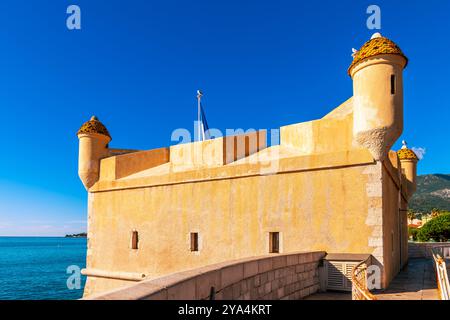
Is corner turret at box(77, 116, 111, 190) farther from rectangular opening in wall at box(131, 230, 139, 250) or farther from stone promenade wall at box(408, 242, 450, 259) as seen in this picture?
stone promenade wall at box(408, 242, 450, 259)

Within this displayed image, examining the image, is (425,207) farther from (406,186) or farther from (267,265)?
(267,265)

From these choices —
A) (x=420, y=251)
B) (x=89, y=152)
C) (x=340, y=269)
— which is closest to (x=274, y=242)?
(x=340, y=269)

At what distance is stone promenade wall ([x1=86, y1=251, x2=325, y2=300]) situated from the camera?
3832 millimetres

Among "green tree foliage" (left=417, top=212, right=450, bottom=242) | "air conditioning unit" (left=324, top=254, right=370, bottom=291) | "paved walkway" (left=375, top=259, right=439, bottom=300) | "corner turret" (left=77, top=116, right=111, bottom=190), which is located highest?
"corner turret" (left=77, top=116, right=111, bottom=190)

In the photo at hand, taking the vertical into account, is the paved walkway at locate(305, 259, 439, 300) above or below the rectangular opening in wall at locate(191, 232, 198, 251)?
below

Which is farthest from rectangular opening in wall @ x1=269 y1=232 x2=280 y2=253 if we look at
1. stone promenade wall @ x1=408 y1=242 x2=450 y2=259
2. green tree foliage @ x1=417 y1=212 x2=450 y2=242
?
green tree foliage @ x1=417 y1=212 x2=450 y2=242

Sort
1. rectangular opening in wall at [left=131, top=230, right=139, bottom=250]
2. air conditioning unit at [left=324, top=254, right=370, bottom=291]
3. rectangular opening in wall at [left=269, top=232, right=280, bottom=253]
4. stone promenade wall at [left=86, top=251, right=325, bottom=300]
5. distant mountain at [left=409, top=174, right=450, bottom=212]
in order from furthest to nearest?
distant mountain at [left=409, top=174, right=450, bottom=212], rectangular opening in wall at [left=131, top=230, right=139, bottom=250], rectangular opening in wall at [left=269, top=232, right=280, bottom=253], air conditioning unit at [left=324, top=254, right=370, bottom=291], stone promenade wall at [left=86, top=251, right=325, bottom=300]

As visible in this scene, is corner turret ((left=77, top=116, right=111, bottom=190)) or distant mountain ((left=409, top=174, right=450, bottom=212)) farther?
distant mountain ((left=409, top=174, right=450, bottom=212))

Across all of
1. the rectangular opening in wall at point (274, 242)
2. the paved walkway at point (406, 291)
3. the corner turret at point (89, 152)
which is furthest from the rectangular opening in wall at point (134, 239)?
the paved walkway at point (406, 291)

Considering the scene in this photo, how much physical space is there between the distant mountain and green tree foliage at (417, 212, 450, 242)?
308 ft
